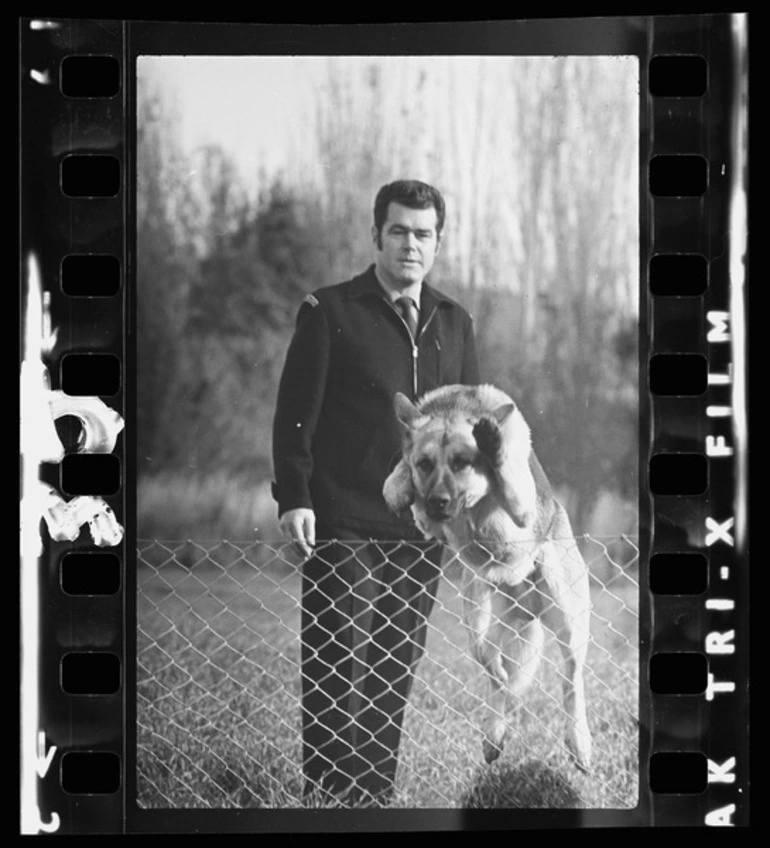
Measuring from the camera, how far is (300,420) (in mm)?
2975

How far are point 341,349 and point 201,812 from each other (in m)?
1.14

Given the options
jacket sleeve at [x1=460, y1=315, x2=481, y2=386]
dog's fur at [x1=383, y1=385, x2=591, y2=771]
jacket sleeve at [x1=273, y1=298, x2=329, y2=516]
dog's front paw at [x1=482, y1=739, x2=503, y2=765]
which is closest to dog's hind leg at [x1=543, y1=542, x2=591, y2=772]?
dog's fur at [x1=383, y1=385, x2=591, y2=771]

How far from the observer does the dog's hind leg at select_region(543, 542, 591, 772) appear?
3000 millimetres

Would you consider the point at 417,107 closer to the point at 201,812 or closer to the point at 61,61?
the point at 61,61

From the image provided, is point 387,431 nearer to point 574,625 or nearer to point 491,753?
point 574,625

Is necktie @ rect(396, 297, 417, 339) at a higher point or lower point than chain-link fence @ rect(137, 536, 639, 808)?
higher

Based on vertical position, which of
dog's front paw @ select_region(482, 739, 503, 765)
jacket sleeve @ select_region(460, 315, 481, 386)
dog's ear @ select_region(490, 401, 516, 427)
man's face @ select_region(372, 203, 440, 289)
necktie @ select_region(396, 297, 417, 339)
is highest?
man's face @ select_region(372, 203, 440, 289)

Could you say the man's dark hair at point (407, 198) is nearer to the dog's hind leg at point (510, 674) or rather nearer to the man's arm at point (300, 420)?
the man's arm at point (300, 420)

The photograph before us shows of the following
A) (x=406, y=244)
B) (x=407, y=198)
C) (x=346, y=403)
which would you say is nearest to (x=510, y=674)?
(x=346, y=403)

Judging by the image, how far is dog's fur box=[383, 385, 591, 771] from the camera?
2.97 meters

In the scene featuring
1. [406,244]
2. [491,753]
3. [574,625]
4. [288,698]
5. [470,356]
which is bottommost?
[491,753]

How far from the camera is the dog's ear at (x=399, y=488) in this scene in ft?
9.74

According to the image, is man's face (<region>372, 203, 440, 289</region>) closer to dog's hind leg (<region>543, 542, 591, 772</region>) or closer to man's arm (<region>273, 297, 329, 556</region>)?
man's arm (<region>273, 297, 329, 556</region>)

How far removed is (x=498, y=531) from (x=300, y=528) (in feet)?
1.51
